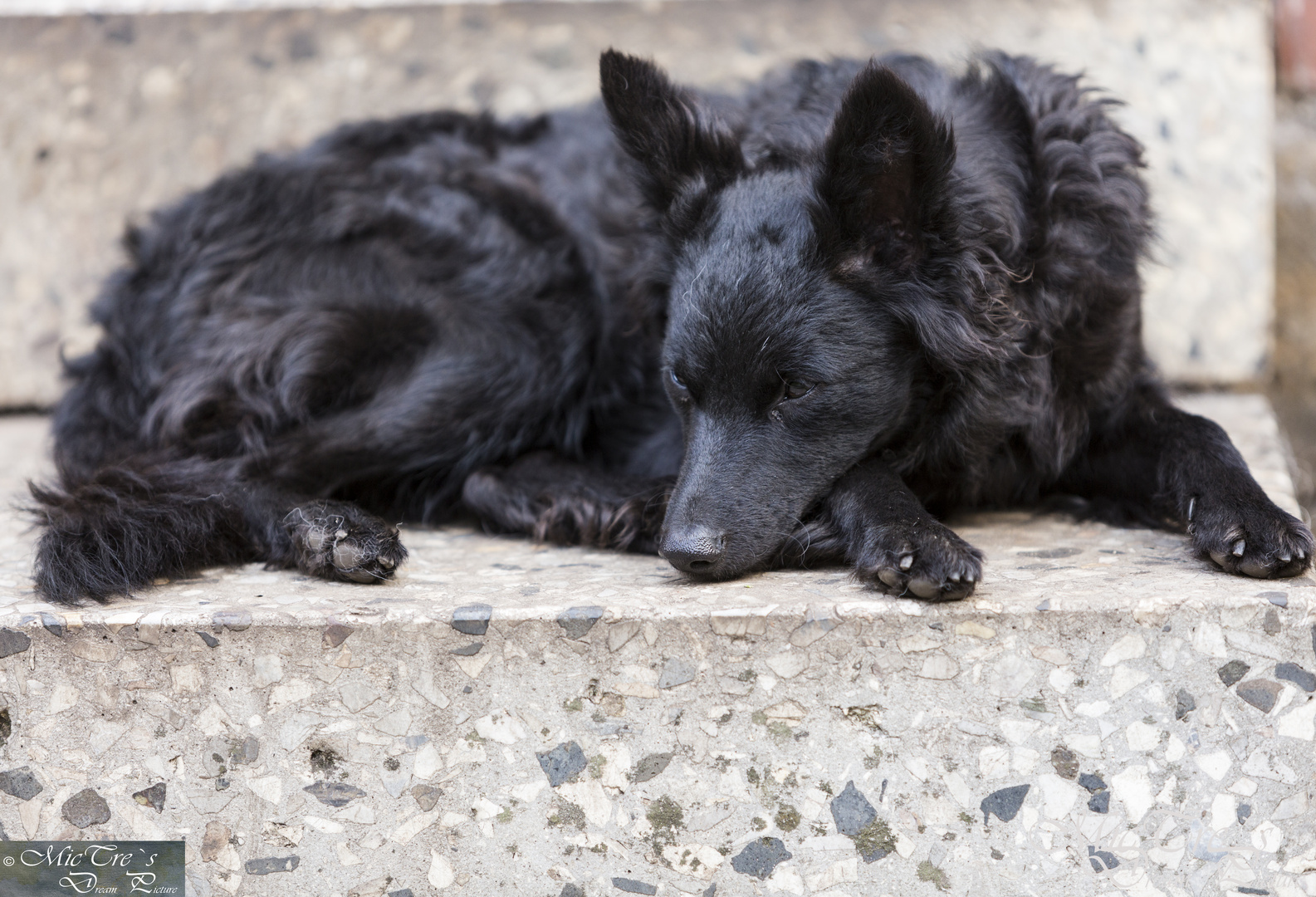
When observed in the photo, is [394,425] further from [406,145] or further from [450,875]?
[450,875]

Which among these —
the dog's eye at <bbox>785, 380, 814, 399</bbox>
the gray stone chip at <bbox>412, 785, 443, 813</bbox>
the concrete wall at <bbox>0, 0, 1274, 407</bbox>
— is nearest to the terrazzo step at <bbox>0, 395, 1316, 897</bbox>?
the gray stone chip at <bbox>412, 785, 443, 813</bbox>

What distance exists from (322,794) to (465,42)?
2774mm

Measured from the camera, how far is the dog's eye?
2090 millimetres

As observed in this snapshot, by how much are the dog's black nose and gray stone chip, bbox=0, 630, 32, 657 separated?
1.08 metres

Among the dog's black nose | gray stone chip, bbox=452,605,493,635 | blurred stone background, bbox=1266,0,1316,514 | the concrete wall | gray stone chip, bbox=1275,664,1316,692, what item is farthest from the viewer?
blurred stone background, bbox=1266,0,1316,514

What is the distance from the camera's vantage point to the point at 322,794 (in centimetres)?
184

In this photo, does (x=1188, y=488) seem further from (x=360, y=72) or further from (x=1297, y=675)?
(x=360, y=72)

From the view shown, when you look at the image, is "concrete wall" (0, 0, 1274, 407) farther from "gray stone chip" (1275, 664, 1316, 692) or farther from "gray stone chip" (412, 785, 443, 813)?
"gray stone chip" (412, 785, 443, 813)

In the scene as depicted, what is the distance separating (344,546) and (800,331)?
0.95 m

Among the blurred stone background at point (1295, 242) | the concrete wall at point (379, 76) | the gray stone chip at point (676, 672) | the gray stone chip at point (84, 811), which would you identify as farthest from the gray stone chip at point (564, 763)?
the blurred stone background at point (1295, 242)

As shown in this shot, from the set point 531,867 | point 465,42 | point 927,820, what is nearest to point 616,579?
point 531,867

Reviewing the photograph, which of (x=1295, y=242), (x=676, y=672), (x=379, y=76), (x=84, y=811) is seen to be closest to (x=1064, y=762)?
(x=676, y=672)

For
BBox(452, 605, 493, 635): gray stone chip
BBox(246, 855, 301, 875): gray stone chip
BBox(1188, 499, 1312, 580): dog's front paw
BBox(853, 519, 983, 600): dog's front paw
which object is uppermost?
BBox(1188, 499, 1312, 580): dog's front paw

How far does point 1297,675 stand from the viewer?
1729mm
